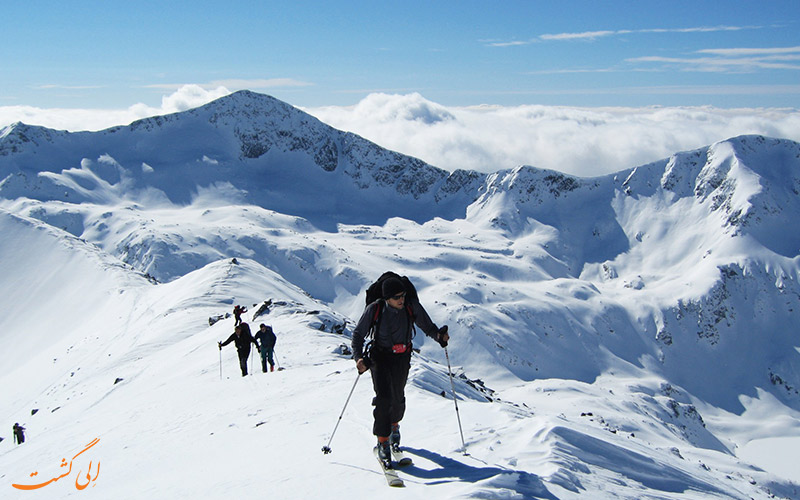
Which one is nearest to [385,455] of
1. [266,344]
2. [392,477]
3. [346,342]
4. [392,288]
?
[392,477]

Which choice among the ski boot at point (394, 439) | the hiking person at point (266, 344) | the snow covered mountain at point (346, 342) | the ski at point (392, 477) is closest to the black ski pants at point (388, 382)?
the ski boot at point (394, 439)

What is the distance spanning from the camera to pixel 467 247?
176000mm

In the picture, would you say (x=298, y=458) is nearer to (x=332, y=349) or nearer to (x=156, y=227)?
(x=332, y=349)

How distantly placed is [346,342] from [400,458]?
1589 centimetres

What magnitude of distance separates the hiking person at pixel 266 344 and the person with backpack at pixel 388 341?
36.6 feet

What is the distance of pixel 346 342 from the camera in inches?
958

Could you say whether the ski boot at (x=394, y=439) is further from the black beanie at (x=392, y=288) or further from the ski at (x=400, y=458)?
the black beanie at (x=392, y=288)

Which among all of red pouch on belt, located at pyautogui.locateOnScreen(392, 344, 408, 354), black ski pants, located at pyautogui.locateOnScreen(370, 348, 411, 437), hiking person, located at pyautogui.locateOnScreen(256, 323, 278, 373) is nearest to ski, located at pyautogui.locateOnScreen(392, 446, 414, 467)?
black ski pants, located at pyautogui.locateOnScreen(370, 348, 411, 437)

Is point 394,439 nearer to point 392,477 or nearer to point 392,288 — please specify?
point 392,477

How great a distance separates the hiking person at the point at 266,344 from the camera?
19234mm

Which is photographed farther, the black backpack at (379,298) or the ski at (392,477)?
the black backpack at (379,298)

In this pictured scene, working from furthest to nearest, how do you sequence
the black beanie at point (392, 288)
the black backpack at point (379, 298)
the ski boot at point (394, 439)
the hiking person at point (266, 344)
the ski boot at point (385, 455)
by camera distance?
the hiking person at point (266, 344), the ski boot at point (394, 439), the black backpack at point (379, 298), the black beanie at point (392, 288), the ski boot at point (385, 455)

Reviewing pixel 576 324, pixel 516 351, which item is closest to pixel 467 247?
pixel 576 324

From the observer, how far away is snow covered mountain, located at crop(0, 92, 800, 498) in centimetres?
952
